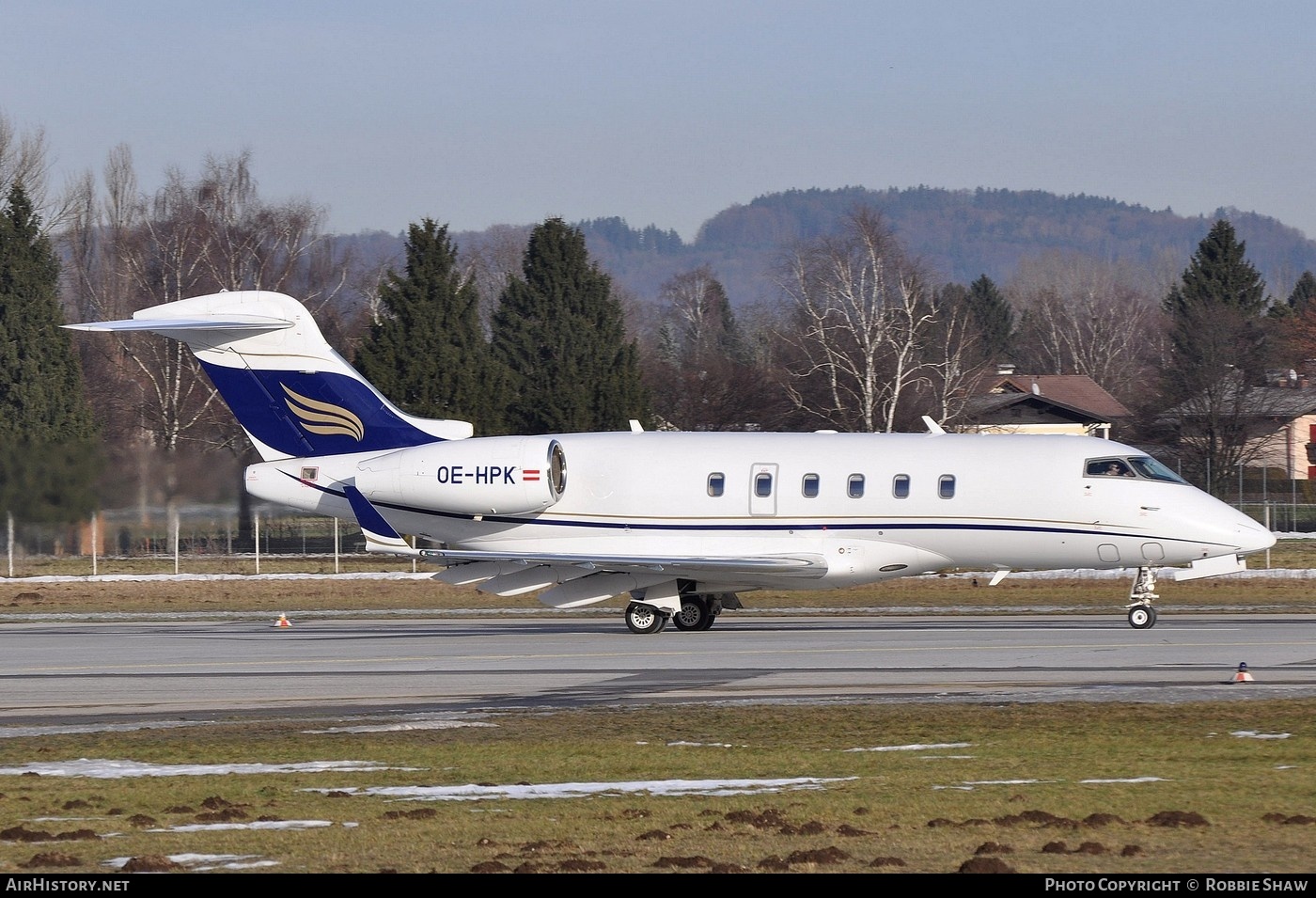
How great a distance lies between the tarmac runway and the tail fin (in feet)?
11.4

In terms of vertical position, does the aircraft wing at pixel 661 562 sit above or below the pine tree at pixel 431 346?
below

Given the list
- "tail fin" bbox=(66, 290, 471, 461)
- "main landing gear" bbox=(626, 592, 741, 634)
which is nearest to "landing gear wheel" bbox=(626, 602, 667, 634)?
"main landing gear" bbox=(626, 592, 741, 634)

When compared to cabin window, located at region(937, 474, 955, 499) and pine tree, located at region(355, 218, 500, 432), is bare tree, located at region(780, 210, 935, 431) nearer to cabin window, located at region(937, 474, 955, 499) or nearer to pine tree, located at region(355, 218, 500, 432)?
pine tree, located at region(355, 218, 500, 432)

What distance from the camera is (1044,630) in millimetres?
25375

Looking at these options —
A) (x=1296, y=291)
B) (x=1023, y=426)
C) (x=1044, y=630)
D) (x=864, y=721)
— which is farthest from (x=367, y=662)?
(x=1296, y=291)

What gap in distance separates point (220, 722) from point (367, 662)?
5.80 metres

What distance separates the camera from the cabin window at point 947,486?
26062mm

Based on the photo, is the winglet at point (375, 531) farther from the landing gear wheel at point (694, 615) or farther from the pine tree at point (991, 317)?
the pine tree at point (991, 317)

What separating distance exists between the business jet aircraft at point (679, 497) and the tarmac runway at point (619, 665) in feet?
3.78

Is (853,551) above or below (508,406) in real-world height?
below

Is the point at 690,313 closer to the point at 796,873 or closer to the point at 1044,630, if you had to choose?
the point at 1044,630

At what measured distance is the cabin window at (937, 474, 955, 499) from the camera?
2606cm

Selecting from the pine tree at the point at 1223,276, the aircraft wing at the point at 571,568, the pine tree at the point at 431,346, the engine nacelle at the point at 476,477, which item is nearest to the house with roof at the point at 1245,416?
the pine tree at the point at 1223,276
